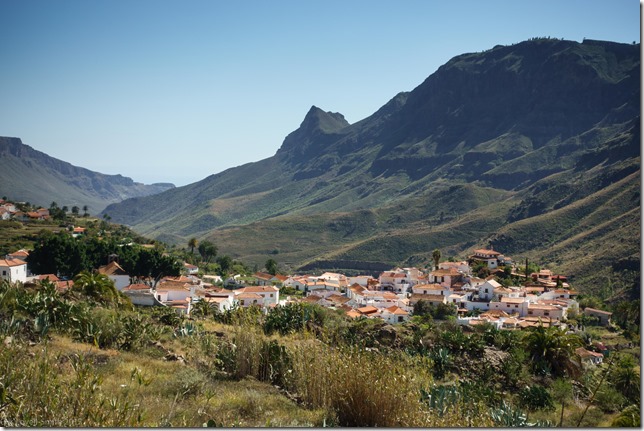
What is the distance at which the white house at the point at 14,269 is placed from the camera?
31.4 meters

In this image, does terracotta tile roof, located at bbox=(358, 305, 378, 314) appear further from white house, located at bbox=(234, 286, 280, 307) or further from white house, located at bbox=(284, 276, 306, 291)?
white house, located at bbox=(284, 276, 306, 291)

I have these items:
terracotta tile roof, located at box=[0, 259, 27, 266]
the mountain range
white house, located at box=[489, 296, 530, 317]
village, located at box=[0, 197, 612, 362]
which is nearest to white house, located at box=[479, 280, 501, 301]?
village, located at box=[0, 197, 612, 362]

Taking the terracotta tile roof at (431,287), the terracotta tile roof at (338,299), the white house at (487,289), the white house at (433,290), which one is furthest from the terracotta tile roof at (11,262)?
the white house at (487,289)

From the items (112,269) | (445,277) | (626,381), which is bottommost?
(626,381)

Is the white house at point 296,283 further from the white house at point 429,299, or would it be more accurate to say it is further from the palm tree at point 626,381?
the palm tree at point 626,381

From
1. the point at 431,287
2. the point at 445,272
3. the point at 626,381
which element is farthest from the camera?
the point at 445,272

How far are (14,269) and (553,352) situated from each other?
95.1 ft

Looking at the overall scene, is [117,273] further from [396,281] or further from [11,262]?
[396,281]

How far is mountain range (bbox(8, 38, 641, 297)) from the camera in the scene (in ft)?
246

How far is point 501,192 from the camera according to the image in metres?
132

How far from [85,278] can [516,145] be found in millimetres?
169065

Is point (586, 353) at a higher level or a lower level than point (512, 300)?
lower

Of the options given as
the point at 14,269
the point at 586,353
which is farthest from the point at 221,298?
the point at 586,353

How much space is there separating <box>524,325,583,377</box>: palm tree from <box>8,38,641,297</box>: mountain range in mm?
4471
